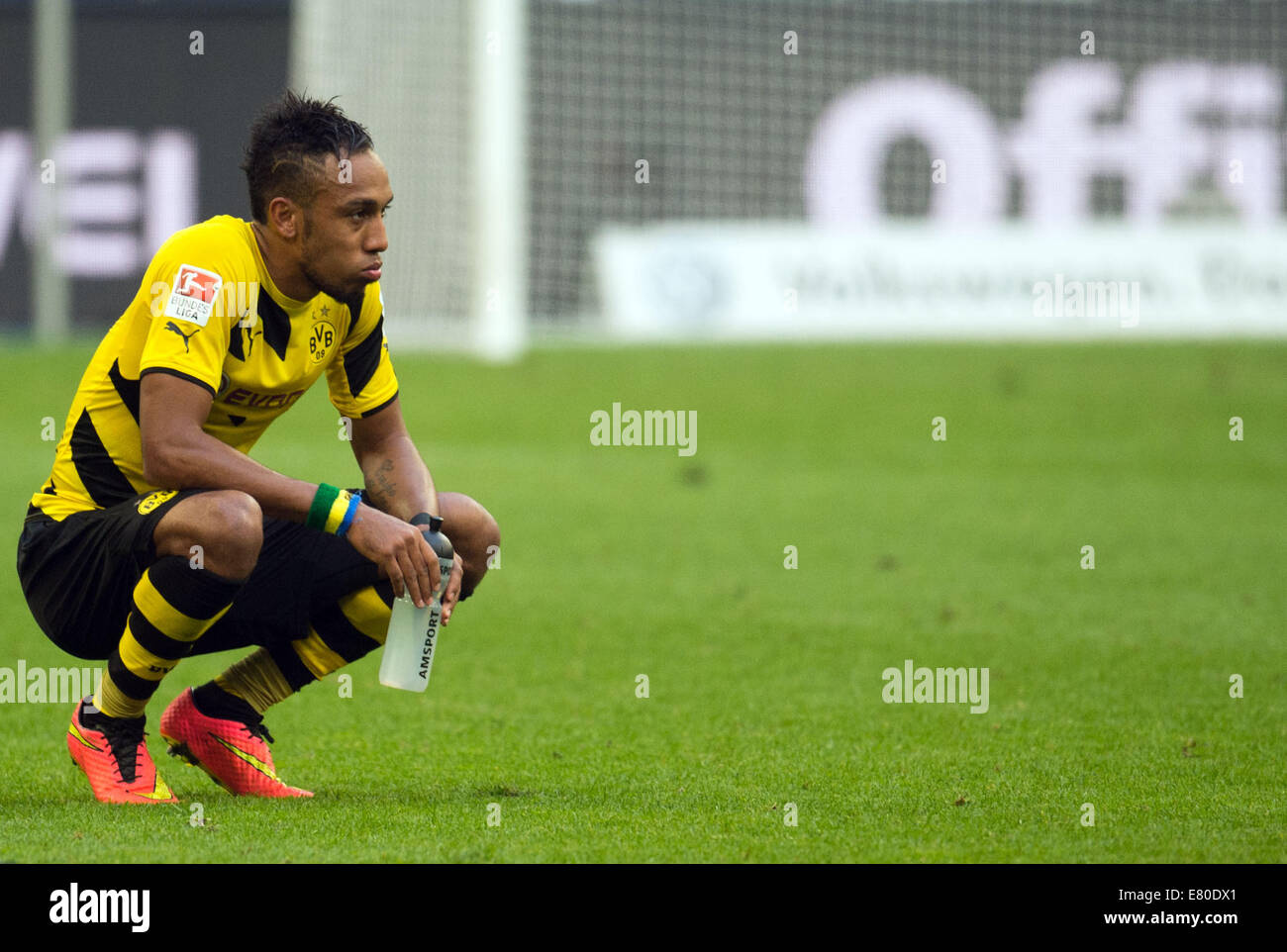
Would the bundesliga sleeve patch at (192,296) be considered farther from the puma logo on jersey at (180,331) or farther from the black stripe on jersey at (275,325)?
the black stripe on jersey at (275,325)

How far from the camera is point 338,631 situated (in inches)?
178

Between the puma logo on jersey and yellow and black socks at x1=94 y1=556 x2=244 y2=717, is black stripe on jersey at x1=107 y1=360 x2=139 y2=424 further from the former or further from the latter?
yellow and black socks at x1=94 y1=556 x2=244 y2=717

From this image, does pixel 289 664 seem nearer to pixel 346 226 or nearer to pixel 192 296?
pixel 192 296

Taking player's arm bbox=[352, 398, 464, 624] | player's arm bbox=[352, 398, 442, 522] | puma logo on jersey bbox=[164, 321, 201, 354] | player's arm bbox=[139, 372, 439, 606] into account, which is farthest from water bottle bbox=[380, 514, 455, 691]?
puma logo on jersey bbox=[164, 321, 201, 354]

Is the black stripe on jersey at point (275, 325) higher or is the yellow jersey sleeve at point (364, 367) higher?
the black stripe on jersey at point (275, 325)

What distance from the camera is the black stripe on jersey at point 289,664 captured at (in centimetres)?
459

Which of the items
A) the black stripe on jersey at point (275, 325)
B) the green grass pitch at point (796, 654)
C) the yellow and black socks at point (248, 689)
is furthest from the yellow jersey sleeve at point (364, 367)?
the green grass pitch at point (796, 654)

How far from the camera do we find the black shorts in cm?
414

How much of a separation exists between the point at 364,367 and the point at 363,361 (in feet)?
0.06

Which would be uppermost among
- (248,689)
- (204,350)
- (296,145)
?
(296,145)

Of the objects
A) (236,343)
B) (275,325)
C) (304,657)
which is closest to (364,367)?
(275,325)

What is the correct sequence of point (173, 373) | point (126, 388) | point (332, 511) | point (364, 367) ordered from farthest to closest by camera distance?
1. point (364, 367)
2. point (126, 388)
3. point (332, 511)
4. point (173, 373)

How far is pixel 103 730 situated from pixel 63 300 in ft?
59.2

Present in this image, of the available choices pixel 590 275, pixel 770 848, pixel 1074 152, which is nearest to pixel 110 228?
pixel 590 275
